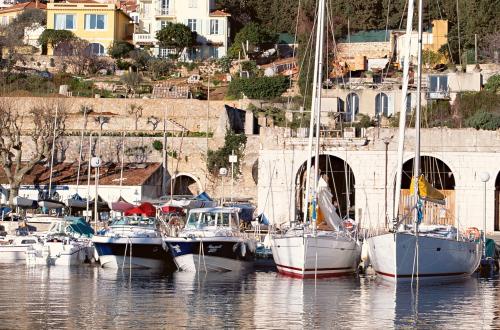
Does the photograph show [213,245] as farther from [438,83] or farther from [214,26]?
[214,26]

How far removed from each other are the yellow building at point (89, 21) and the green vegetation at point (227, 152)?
1151 inches

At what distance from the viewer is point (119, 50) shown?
90812 mm

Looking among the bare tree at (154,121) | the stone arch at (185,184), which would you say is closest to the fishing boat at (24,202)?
the stone arch at (185,184)

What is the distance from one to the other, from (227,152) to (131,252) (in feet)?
72.3

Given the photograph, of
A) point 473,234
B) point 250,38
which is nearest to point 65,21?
point 250,38

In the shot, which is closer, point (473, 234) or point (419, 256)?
point (419, 256)

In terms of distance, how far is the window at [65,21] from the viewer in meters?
94.2

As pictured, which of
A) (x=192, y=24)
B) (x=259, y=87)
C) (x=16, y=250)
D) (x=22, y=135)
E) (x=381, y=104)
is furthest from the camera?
(x=192, y=24)

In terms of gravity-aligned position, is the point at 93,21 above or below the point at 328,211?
above

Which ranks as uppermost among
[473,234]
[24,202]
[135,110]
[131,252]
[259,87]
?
[259,87]

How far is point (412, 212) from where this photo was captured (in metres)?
39.4

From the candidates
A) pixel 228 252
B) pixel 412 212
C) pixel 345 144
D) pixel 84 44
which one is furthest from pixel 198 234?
pixel 84 44

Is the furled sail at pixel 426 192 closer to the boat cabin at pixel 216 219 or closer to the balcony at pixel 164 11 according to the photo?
the boat cabin at pixel 216 219

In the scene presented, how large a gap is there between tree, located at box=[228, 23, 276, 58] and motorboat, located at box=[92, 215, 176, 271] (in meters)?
45.6
